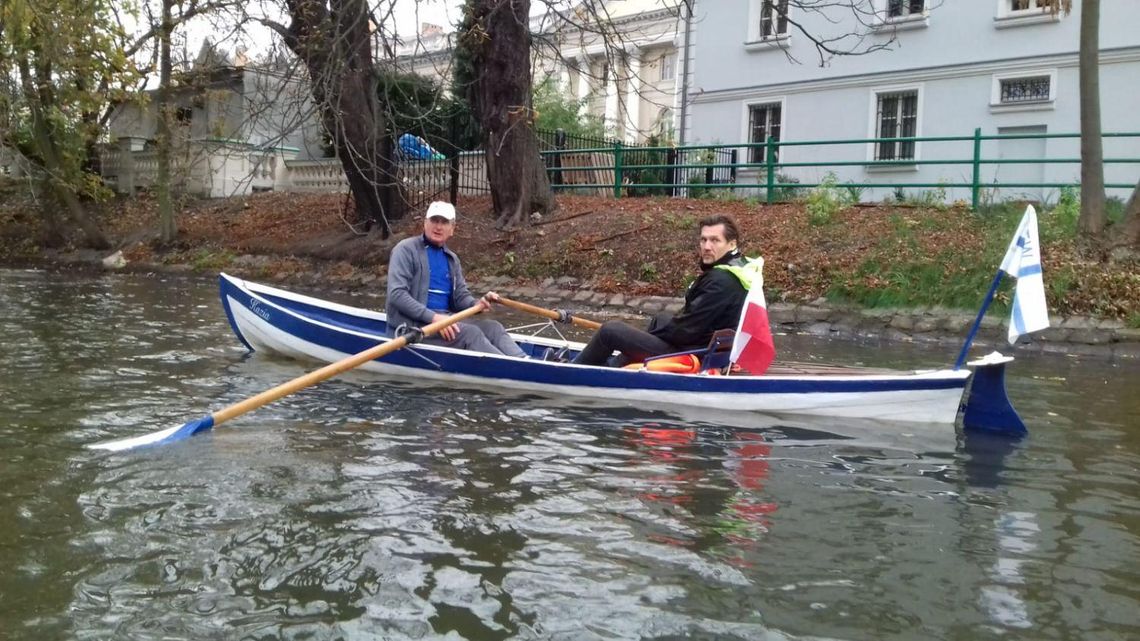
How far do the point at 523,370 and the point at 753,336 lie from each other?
83.5 inches

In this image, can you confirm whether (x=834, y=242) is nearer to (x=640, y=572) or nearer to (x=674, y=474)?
(x=674, y=474)

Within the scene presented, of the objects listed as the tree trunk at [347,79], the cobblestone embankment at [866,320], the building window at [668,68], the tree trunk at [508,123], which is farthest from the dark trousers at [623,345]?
the building window at [668,68]

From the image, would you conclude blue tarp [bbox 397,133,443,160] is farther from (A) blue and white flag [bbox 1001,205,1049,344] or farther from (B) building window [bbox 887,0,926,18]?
(A) blue and white flag [bbox 1001,205,1049,344]

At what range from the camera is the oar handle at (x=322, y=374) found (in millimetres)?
6730

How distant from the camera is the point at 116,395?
794 centimetres

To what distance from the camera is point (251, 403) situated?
6.84 meters

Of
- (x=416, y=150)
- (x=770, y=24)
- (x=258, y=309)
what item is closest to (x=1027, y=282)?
(x=258, y=309)

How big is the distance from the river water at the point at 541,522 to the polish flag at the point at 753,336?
0.51m

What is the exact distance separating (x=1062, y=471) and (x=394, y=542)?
4.37m

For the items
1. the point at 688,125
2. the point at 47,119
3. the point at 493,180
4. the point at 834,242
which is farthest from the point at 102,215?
the point at 834,242

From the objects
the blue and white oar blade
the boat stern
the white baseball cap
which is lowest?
the blue and white oar blade

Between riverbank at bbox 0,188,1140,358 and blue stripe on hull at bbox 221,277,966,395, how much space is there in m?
3.22

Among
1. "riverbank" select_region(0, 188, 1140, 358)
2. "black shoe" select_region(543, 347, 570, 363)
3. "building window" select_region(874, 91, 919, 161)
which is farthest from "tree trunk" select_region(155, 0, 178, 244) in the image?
"building window" select_region(874, 91, 919, 161)

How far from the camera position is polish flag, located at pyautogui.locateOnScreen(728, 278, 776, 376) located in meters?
7.08
